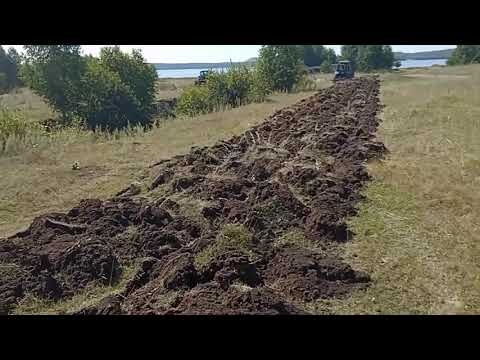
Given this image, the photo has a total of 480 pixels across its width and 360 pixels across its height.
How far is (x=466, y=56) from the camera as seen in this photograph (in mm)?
67188

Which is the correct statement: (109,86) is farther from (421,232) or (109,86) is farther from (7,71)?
(7,71)

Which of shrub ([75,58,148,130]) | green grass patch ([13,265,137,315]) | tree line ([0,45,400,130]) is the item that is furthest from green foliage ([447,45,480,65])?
green grass patch ([13,265,137,315])

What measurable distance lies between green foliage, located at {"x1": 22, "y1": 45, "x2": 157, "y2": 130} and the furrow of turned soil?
15.3 metres

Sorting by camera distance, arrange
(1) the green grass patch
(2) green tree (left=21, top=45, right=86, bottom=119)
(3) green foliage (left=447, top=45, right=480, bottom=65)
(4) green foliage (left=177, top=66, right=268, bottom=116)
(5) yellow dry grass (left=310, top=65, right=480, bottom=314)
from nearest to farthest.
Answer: (5) yellow dry grass (left=310, top=65, right=480, bottom=314) < (1) the green grass patch < (2) green tree (left=21, top=45, right=86, bottom=119) < (4) green foliage (left=177, top=66, right=268, bottom=116) < (3) green foliage (left=447, top=45, right=480, bottom=65)

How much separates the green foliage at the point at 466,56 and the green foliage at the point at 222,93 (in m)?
47.8

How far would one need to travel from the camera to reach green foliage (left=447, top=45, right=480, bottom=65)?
6512 cm

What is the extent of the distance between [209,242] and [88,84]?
20.9 meters

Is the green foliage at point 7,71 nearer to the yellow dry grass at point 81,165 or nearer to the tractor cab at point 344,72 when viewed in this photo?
the yellow dry grass at point 81,165

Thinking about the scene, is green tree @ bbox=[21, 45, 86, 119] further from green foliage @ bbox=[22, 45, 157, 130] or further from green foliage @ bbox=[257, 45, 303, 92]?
green foliage @ bbox=[257, 45, 303, 92]

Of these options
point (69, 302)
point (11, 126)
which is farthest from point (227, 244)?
point (11, 126)

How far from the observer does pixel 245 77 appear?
103ft
